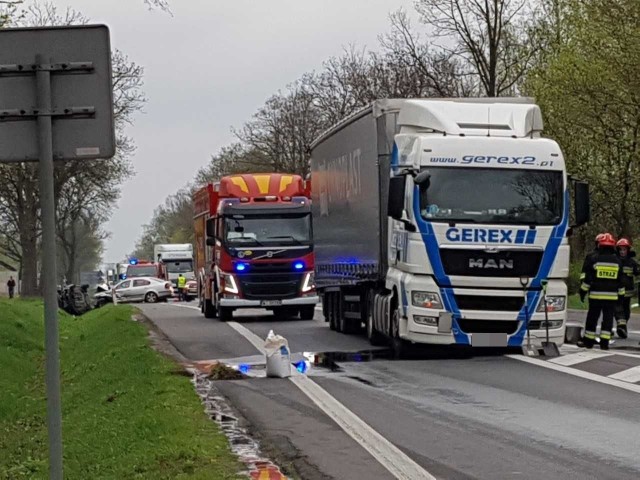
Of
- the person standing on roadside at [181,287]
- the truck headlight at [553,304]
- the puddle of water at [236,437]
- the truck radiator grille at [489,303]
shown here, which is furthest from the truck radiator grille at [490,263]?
the person standing on roadside at [181,287]

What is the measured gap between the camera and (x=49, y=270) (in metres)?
5.75

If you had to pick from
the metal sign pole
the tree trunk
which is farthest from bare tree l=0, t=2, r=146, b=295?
the metal sign pole

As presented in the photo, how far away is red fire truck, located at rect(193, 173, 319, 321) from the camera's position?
2805cm

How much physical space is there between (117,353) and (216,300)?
10805 millimetres

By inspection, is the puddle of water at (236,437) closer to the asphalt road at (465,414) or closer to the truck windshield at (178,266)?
the asphalt road at (465,414)

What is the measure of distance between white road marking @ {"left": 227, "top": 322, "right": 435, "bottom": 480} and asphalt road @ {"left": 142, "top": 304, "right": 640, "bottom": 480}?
81 mm

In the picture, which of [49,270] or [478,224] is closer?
[49,270]

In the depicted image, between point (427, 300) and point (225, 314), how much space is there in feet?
44.2

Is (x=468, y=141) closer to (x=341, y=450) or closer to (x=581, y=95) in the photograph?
(x=341, y=450)

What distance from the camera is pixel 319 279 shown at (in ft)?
85.5

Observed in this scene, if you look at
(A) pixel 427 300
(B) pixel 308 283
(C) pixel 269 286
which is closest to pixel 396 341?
(A) pixel 427 300

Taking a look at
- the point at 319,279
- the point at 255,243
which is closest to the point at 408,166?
the point at 319,279

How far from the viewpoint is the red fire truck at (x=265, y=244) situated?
2805 centimetres

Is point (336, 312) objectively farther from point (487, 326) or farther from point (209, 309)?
point (209, 309)
